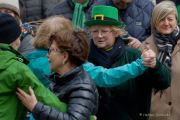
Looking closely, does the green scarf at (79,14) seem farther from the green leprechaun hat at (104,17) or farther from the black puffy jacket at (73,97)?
the black puffy jacket at (73,97)

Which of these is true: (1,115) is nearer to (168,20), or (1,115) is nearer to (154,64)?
(154,64)

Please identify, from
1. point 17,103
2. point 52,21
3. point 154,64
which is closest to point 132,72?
point 154,64

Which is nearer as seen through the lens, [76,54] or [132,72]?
[76,54]

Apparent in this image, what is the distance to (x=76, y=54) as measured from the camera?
294 centimetres

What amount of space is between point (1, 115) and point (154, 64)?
140 centimetres

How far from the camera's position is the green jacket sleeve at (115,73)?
140 inches

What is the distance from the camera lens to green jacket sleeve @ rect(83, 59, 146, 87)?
354 cm

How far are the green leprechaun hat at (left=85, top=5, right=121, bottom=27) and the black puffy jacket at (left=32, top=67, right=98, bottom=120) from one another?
1.21 meters

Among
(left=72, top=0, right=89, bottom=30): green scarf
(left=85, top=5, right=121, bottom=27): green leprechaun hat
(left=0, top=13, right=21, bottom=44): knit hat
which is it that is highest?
(left=0, top=13, right=21, bottom=44): knit hat

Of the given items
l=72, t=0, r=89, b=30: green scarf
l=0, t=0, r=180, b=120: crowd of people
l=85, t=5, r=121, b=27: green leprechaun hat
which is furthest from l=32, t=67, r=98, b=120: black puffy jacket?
l=72, t=0, r=89, b=30: green scarf

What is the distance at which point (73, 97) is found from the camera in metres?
2.77

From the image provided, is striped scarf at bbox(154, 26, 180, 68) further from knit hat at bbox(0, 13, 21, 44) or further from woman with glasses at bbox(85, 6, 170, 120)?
knit hat at bbox(0, 13, 21, 44)

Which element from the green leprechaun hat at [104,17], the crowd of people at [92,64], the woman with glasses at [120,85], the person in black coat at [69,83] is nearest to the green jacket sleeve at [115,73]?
the crowd of people at [92,64]

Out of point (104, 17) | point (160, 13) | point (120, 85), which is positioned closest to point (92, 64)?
point (120, 85)
